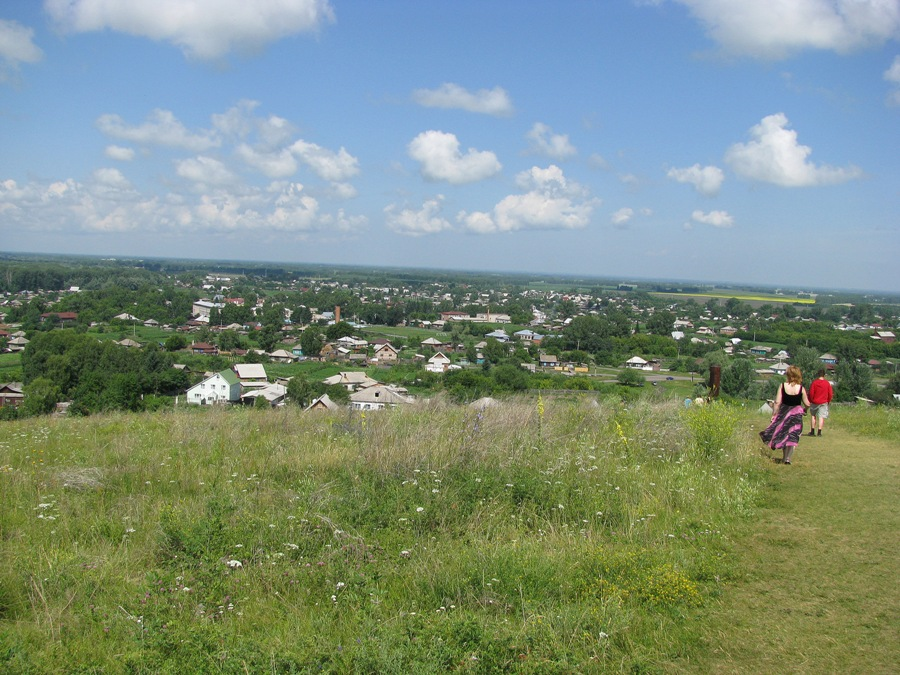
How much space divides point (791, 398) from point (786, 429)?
40 centimetres

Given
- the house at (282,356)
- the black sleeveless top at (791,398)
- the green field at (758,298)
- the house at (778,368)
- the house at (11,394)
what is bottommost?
the house at (282,356)

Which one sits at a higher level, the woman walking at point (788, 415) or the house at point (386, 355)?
the woman walking at point (788, 415)

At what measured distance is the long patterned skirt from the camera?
6617 mm

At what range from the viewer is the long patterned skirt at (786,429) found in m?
6.62

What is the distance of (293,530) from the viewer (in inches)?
162

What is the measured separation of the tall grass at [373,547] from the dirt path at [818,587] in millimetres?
224

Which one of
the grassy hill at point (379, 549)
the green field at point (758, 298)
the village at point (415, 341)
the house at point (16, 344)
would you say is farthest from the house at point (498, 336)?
the green field at point (758, 298)

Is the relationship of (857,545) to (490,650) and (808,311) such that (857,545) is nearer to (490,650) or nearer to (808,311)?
(490,650)

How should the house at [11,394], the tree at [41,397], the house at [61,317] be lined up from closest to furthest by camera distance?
the tree at [41,397], the house at [11,394], the house at [61,317]

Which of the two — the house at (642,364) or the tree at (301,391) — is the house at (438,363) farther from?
the tree at (301,391)

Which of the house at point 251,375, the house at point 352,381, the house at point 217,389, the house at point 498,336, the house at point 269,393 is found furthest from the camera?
the house at point 498,336

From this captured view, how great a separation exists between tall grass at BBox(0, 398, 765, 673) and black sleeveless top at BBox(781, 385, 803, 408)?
616mm

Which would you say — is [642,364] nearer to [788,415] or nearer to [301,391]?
[301,391]

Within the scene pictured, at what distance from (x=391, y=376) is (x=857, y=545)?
2771 centimetres
